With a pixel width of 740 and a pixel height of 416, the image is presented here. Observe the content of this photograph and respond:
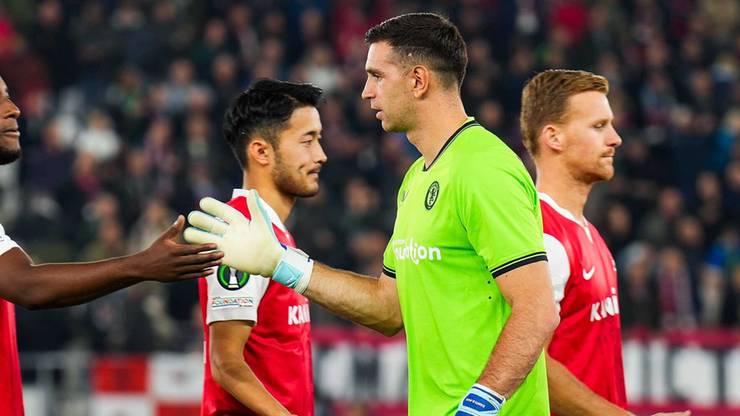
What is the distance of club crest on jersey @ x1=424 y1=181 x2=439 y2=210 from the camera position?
5.08m

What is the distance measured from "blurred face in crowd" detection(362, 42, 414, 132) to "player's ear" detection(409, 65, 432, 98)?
12 millimetres

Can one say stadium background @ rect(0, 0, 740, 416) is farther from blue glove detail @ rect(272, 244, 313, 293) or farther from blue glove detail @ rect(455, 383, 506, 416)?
blue glove detail @ rect(455, 383, 506, 416)

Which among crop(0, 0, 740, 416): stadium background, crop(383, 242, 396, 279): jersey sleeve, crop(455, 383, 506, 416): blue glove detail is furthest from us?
crop(0, 0, 740, 416): stadium background

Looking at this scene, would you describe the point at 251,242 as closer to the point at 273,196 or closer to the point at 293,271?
the point at 293,271

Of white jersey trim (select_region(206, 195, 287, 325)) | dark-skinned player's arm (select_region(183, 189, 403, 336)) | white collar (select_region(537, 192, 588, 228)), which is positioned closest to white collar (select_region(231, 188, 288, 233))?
white jersey trim (select_region(206, 195, 287, 325))

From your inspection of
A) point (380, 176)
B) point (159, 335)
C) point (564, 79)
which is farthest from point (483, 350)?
point (380, 176)

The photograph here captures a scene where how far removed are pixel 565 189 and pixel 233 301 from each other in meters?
1.66

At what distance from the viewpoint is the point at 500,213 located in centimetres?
480

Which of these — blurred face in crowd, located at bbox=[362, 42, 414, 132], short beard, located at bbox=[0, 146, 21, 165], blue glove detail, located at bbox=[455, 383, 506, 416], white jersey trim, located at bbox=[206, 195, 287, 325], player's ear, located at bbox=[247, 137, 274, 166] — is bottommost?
blue glove detail, located at bbox=[455, 383, 506, 416]

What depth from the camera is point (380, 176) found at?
635 inches

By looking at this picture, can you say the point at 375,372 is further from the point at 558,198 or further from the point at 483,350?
the point at 483,350

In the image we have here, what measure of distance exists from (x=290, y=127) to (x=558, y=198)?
1363mm

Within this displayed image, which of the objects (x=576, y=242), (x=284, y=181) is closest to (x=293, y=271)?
(x=284, y=181)

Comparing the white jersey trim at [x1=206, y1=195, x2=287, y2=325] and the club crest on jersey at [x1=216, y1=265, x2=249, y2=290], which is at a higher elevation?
the club crest on jersey at [x1=216, y1=265, x2=249, y2=290]
